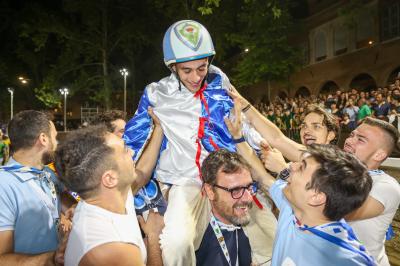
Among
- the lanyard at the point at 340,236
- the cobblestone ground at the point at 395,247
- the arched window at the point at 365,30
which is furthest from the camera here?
the arched window at the point at 365,30

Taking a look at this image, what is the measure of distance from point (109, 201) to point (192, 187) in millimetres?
1162

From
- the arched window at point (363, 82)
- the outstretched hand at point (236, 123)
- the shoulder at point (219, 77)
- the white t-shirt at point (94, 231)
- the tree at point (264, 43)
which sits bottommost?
the white t-shirt at point (94, 231)

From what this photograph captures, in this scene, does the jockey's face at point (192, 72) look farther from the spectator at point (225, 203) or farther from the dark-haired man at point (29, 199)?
the dark-haired man at point (29, 199)

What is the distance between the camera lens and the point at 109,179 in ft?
7.34

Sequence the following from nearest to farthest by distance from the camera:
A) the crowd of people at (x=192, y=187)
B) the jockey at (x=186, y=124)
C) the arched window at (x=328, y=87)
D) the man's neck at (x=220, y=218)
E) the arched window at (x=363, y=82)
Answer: the crowd of people at (x=192, y=187) → the man's neck at (x=220, y=218) → the jockey at (x=186, y=124) → the arched window at (x=363, y=82) → the arched window at (x=328, y=87)

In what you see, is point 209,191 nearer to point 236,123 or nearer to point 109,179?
point 236,123

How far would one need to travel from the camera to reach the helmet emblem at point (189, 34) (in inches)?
131

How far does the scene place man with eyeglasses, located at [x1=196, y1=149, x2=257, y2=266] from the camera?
306 centimetres

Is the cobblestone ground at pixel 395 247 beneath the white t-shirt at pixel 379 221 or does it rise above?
beneath

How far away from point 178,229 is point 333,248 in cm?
126

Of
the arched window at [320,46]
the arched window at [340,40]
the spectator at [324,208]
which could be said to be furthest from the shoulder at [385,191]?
the arched window at [320,46]

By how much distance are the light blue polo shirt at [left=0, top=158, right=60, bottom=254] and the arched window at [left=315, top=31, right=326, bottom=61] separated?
2892 cm

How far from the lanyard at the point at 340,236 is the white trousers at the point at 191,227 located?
98cm

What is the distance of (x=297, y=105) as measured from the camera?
61.9 feet
